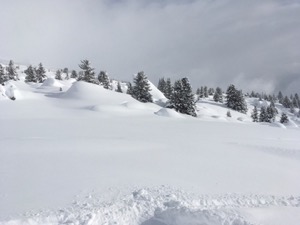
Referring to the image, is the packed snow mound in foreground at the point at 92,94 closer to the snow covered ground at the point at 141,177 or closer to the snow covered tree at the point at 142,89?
the snow covered tree at the point at 142,89

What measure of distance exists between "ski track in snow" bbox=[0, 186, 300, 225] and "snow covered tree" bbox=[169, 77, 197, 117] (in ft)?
127

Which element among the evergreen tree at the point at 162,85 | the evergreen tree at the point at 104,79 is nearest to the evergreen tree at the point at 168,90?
the evergreen tree at the point at 162,85

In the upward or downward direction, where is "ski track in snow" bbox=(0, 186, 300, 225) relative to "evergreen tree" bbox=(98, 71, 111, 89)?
downward

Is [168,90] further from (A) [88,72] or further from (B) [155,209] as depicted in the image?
(B) [155,209]

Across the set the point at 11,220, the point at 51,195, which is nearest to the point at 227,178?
the point at 51,195

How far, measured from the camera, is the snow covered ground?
29.5ft

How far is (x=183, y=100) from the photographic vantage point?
4966 centimetres

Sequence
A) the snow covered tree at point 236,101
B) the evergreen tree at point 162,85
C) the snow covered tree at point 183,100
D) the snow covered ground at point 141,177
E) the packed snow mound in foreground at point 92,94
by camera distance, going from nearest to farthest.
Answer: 1. the snow covered ground at point 141,177
2. the packed snow mound in foreground at point 92,94
3. the snow covered tree at point 183,100
4. the snow covered tree at point 236,101
5. the evergreen tree at point 162,85

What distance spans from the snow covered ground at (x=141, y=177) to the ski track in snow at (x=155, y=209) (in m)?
0.03

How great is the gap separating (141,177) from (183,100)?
38.8 m

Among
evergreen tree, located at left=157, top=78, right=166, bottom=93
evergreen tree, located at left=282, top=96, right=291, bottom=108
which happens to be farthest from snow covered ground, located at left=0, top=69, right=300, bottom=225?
evergreen tree, located at left=282, top=96, right=291, bottom=108

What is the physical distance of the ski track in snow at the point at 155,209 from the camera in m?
8.59

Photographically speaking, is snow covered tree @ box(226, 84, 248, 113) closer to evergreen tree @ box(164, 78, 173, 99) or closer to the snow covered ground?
evergreen tree @ box(164, 78, 173, 99)

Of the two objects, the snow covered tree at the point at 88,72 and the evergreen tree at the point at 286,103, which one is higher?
the snow covered tree at the point at 88,72
